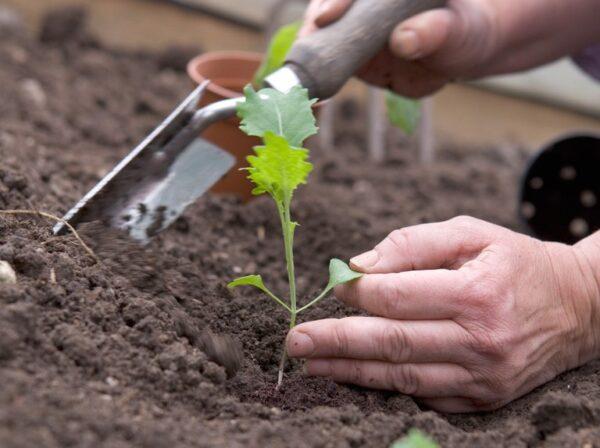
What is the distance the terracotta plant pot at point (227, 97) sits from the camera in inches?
82.2

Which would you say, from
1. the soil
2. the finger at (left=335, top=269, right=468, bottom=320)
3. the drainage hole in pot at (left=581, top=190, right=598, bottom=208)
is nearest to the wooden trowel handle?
the soil

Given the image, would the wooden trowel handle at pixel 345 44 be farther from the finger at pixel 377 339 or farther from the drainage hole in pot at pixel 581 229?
the drainage hole in pot at pixel 581 229

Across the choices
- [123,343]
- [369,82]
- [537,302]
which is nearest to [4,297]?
[123,343]

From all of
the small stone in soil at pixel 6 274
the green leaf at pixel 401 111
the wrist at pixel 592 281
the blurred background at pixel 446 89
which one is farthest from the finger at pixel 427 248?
the blurred background at pixel 446 89

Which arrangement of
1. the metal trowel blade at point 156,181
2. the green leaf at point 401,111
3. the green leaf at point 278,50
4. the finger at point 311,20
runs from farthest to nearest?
the green leaf at point 401,111
the green leaf at point 278,50
the finger at point 311,20
the metal trowel blade at point 156,181

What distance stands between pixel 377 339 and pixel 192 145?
0.59 meters

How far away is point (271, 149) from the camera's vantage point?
4.16 feet

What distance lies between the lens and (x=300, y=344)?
4.28 feet

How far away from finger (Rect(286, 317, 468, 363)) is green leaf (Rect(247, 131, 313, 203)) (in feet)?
0.77

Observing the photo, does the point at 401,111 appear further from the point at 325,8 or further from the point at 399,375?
the point at 399,375

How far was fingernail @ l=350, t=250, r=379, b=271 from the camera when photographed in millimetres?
1374

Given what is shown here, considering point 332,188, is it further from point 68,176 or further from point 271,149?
point 271,149

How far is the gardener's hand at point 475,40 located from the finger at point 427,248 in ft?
1.94

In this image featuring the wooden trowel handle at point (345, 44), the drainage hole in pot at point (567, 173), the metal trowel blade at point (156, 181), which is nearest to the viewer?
the metal trowel blade at point (156, 181)
